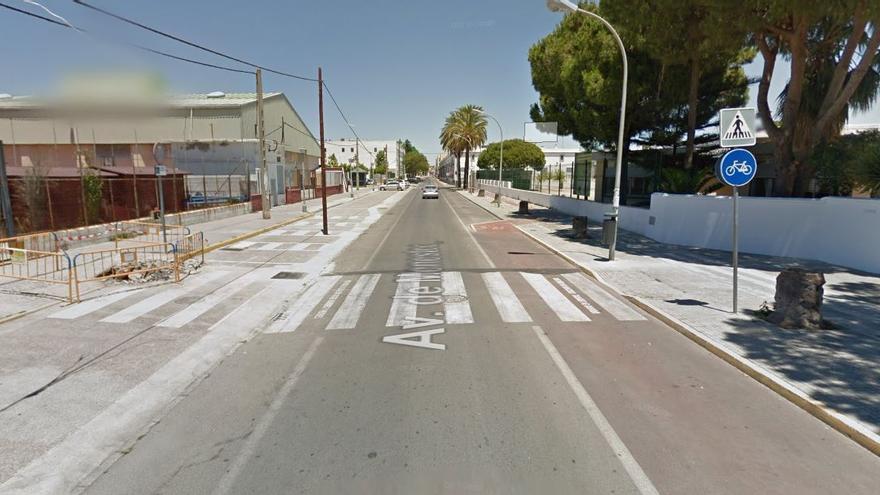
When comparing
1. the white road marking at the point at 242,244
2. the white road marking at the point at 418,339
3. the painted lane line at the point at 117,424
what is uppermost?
the white road marking at the point at 242,244

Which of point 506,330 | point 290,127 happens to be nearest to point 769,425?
point 506,330

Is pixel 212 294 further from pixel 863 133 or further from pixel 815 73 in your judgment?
pixel 863 133

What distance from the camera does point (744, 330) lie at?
20.9 feet

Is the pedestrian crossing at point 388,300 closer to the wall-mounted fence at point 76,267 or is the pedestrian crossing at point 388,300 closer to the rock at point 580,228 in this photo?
the wall-mounted fence at point 76,267

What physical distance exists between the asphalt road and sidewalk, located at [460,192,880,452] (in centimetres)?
42

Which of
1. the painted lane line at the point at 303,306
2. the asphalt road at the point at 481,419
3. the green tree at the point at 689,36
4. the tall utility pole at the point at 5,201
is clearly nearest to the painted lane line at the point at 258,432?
the asphalt road at the point at 481,419

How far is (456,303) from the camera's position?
801cm

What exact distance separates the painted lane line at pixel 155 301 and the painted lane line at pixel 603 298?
8.08 meters

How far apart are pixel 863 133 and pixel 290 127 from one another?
142 ft

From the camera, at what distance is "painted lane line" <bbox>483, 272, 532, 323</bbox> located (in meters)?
7.19

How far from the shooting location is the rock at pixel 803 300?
6332 mm

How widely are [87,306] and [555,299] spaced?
8.52 m

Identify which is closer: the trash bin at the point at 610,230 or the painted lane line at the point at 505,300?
the painted lane line at the point at 505,300

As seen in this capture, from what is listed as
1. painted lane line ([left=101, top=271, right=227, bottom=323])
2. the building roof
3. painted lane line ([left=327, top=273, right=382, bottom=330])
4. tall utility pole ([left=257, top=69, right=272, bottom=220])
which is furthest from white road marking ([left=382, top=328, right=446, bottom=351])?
the building roof
